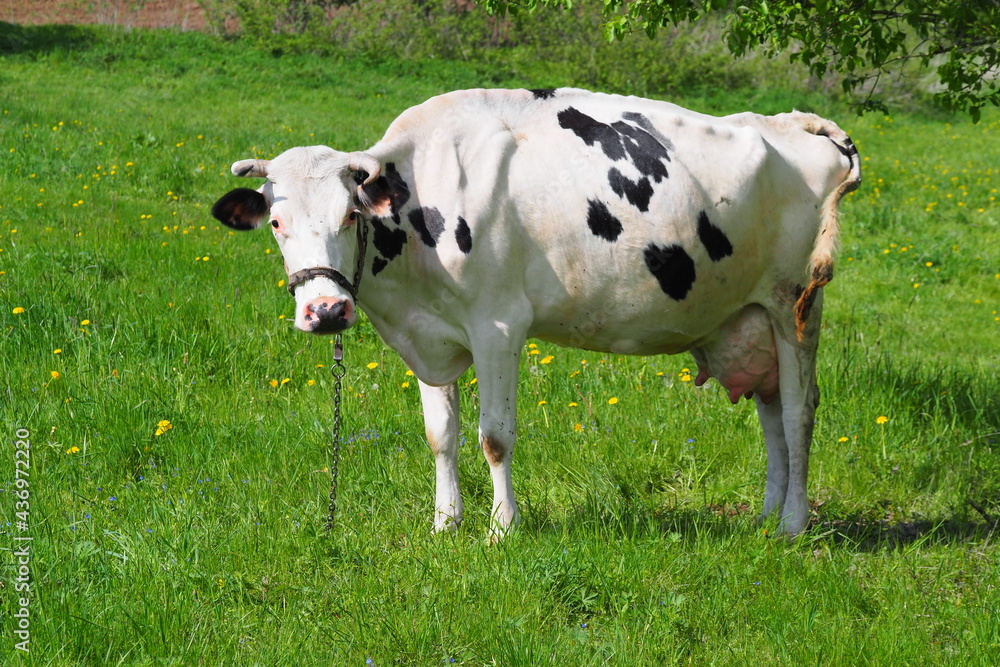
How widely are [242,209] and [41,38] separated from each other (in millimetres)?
20366

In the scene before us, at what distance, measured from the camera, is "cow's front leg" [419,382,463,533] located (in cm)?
466

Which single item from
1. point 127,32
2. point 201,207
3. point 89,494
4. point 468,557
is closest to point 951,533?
point 468,557

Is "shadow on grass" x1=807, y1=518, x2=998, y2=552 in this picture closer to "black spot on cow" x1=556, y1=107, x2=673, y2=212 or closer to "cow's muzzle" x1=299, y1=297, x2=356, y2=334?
"black spot on cow" x1=556, y1=107, x2=673, y2=212

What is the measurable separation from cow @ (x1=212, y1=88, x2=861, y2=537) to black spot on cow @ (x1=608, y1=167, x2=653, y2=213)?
0.01 meters

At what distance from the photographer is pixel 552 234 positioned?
436 centimetres

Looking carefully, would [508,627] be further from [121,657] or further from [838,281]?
[838,281]

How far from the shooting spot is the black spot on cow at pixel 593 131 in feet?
14.7

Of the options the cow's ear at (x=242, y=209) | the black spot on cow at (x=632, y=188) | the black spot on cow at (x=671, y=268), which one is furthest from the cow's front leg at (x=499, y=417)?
the cow's ear at (x=242, y=209)

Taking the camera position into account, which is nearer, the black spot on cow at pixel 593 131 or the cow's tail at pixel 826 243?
the black spot on cow at pixel 593 131

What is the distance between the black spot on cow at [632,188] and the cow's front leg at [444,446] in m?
1.22

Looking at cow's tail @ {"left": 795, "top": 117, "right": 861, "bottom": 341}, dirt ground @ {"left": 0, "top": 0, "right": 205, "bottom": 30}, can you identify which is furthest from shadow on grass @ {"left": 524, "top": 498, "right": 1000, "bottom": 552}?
dirt ground @ {"left": 0, "top": 0, "right": 205, "bottom": 30}

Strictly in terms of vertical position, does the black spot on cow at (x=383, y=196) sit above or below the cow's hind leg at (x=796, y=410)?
above

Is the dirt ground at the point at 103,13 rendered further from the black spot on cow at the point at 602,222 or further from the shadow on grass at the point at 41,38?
the black spot on cow at the point at 602,222

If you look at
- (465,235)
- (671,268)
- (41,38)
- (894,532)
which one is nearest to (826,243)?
(671,268)
